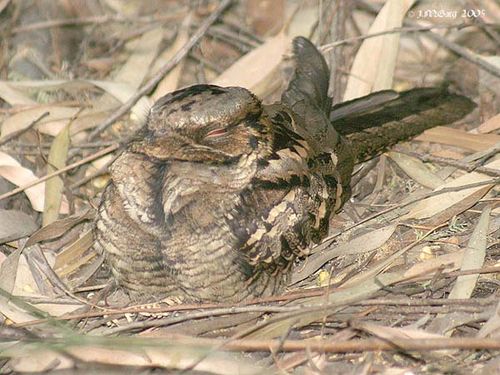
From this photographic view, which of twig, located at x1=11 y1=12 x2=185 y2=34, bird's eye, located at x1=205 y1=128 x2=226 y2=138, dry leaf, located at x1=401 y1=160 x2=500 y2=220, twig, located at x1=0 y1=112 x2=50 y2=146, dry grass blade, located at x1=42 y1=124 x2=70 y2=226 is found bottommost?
dry leaf, located at x1=401 y1=160 x2=500 y2=220

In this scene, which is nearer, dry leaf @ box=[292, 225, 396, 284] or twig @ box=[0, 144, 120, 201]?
dry leaf @ box=[292, 225, 396, 284]

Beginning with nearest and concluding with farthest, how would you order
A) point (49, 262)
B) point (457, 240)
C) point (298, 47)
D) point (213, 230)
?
1. point (213, 230)
2. point (457, 240)
3. point (49, 262)
4. point (298, 47)

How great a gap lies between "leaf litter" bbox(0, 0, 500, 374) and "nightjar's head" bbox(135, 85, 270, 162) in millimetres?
582

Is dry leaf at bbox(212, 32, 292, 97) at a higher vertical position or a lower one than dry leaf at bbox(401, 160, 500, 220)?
higher

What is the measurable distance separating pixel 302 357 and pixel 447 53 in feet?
8.70

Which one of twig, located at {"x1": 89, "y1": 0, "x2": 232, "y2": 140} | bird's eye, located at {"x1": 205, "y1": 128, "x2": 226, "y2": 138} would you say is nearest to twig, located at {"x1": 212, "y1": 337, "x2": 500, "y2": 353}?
bird's eye, located at {"x1": 205, "y1": 128, "x2": 226, "y2": 138}

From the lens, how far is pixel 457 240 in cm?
406

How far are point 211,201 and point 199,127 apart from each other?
12.0 inches

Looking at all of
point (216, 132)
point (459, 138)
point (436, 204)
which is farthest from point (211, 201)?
point (459, 138)

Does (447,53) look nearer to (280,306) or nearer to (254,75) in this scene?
(254,75)

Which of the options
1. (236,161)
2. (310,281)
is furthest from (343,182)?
(236,161)

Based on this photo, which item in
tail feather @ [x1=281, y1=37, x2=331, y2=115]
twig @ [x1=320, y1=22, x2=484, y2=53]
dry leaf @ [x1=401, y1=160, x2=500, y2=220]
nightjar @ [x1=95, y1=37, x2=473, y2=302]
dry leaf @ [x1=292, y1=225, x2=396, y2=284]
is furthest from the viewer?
twig @ [x1=320, y1=22, x2=484, y2=53]

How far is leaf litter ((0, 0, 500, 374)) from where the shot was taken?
3.43m

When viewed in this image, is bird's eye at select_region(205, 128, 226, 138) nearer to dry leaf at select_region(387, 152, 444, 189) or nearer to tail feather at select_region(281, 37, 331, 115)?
tail feather at select_region(281, 37, 331, 115)
